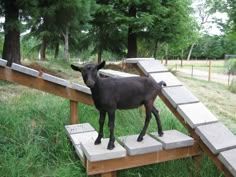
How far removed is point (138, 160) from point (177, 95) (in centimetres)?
82

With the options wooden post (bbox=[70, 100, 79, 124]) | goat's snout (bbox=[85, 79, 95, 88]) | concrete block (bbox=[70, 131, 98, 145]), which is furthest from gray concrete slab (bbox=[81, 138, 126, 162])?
wooden post (bbox=[70, 100, 79, 124])

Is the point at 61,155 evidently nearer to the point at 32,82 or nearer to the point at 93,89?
the point at 32,82

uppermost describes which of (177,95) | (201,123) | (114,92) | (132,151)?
(114,92)

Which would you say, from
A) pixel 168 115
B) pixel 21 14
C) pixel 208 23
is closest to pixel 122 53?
pixel 21 14

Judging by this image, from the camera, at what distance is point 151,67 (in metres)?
3.27

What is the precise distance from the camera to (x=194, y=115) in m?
2.80

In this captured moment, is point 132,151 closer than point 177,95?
Yes

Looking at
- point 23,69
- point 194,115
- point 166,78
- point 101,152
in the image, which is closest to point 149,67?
point 166,78

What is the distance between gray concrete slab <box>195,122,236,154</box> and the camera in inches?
→ 102

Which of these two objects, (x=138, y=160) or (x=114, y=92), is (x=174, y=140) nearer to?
(x=138, y=160)

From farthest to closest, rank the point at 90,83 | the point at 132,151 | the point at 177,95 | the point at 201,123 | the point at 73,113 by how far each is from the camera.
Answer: the point at 73,113
the point at 177,95
the point at 201,123
the point at 132,151
the point at 90,83

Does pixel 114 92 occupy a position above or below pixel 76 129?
above

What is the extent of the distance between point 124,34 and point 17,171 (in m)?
9.63

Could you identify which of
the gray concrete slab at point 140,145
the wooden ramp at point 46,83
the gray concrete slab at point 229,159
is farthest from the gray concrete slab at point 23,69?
the gray concrete slab at point 229,159
